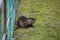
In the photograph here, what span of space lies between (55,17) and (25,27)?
1228 millimetres

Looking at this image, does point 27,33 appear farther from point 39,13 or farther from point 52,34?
point 39,13

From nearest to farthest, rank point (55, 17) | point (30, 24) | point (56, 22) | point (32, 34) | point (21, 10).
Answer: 1. point (32, 34)
2. point (30, 24)
3. point (56, 22)
4. point (55, 17)
5. point (21, 10)

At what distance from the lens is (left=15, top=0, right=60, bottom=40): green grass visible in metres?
5.42

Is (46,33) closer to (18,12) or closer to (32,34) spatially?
(32,34)

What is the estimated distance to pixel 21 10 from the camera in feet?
23.5

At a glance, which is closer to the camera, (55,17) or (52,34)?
(52,34)

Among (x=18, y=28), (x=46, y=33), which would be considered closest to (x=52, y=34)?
(x=46, y=33)

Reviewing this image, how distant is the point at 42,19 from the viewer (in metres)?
6.44

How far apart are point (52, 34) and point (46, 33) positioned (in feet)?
0.51

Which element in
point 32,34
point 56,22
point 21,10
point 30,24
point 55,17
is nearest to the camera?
point 32,34

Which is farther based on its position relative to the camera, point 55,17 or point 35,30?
point 55,17

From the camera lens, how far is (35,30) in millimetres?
5719

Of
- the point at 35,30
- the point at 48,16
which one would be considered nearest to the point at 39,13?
the point at 48,16

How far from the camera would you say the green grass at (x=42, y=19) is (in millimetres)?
5422
